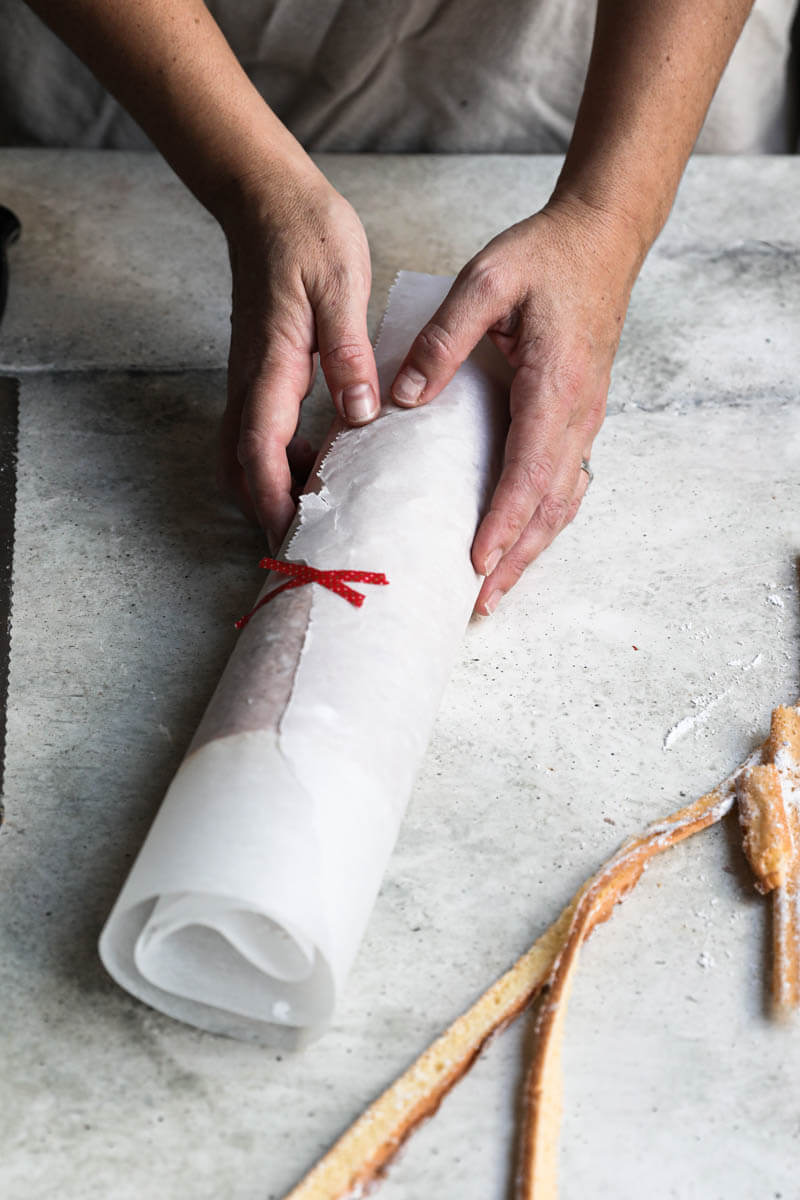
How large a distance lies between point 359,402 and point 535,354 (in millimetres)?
240

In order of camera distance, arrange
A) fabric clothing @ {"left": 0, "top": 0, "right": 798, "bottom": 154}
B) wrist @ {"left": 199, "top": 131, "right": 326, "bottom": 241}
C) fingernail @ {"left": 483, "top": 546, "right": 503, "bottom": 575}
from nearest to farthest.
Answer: fingernail @ {"left": 483, "top": 546, "right": 503, "bottom": 575} → wrist @ {"left": 199, "top": 131, "right": 326, "bottom": 241} → fabric clothing @ {"left": 0, "top": 0, "right": 798, "bottom": 154}

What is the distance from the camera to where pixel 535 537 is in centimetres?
154

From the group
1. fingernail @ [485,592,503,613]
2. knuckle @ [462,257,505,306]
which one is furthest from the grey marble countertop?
knuckle @ [462,257,505,306]

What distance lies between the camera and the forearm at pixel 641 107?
1651 mm

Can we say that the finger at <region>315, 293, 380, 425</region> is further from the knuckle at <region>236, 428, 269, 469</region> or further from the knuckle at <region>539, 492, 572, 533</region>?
the knuckle at <region>539, 492, 572, 533</region>

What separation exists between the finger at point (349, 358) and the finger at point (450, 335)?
40mm

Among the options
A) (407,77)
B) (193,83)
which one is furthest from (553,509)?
(407,77)

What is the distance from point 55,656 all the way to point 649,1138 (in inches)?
35.7

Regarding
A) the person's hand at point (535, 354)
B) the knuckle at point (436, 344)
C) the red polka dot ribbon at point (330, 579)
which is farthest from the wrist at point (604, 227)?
the red polka dot ribbon at point (330, 579)

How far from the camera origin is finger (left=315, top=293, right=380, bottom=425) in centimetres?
147

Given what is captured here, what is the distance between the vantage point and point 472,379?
154 centimetres

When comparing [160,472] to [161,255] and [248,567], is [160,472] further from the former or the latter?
[161,255]

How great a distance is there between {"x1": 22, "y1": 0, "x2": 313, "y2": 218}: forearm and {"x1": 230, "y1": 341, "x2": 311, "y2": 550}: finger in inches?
11.6

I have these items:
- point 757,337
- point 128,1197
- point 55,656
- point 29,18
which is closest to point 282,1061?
point 128,1197
